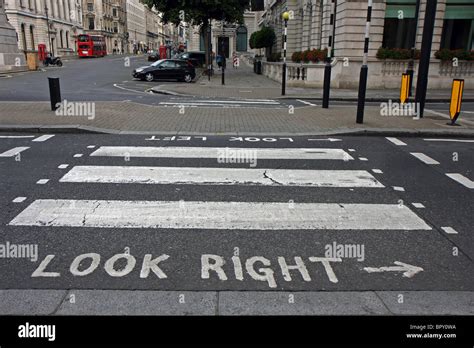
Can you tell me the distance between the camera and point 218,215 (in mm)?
5023

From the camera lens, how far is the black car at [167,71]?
91.5 feet

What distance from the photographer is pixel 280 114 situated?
43.1 ft

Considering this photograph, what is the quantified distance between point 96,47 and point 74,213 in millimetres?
74727

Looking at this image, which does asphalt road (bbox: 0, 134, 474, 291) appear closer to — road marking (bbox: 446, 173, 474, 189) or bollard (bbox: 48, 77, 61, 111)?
road marking (bbox: 446, 173, 474, 189)

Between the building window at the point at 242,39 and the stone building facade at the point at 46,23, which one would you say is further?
the building window at the point at 242,39

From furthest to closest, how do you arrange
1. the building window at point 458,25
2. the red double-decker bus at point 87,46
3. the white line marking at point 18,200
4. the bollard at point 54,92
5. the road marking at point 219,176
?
the red double-decker bus at point 87,46 → the building window at point 458,25 → the bollard at point 54,92 → the road marking at point 219,176 → the white line marking at point 18,200

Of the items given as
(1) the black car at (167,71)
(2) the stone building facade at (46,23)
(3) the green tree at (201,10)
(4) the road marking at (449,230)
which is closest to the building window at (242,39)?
(2) the stone building facade at (46,23)

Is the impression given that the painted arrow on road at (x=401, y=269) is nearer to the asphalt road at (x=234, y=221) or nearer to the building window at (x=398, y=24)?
the asphalt road at (x=234, y=221)

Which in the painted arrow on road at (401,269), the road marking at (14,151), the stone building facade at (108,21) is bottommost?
the painted arrow on road at (401,269)

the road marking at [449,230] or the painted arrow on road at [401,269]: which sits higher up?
the road marking at [449,230]

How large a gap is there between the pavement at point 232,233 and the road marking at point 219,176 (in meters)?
0.03

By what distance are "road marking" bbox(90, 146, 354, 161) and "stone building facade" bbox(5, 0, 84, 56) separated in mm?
58866
